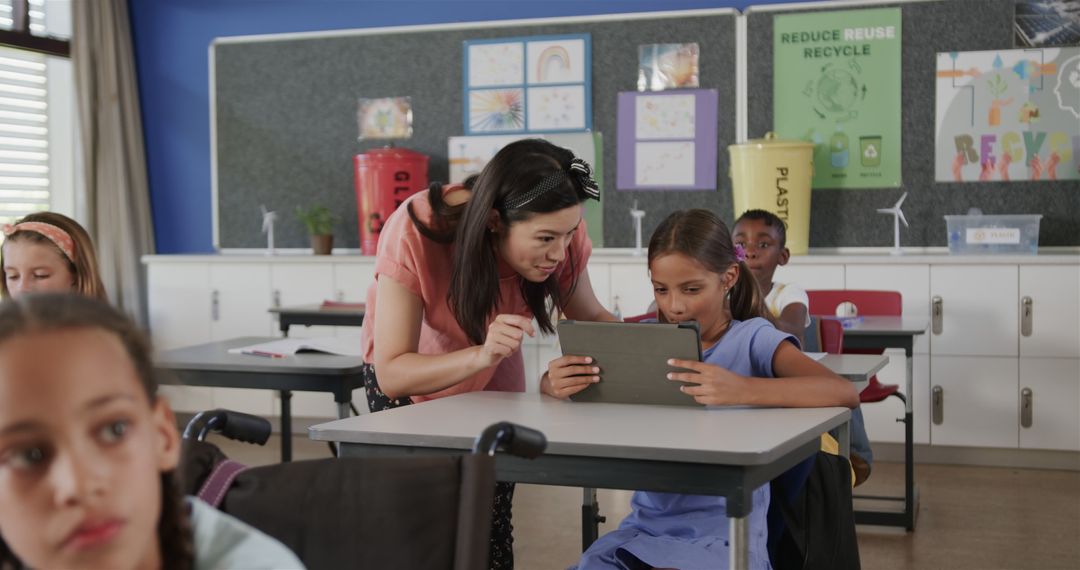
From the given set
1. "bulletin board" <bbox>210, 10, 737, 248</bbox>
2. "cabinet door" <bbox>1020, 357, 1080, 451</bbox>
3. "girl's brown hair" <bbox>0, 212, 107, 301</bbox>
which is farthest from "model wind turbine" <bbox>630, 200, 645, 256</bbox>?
"girl's brown hair" <bbox>0, 212, 107, 301</bbox>

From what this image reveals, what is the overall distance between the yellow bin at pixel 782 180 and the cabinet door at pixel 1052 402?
95 cm

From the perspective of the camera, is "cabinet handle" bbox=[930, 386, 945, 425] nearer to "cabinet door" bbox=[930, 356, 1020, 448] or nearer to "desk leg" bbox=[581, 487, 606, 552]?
"cabinet door" bbox=[930, 356, 1020, 448]

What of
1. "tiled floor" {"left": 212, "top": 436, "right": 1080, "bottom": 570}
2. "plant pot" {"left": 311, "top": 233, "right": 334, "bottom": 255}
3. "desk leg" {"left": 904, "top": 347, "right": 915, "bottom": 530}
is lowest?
"tiled floor" {"left": 212, "top": 436, "right": 1080, "bottom": 570}

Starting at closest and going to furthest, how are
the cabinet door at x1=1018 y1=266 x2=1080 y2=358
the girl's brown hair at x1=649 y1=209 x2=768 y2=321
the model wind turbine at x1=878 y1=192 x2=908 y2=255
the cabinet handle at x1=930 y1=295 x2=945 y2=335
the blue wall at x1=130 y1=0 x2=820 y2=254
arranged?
the girl's brown hair at x1=649 y1=209 x2=768 y2=321
the cabinet door at x1=1018 y1=266 x2=1080 y2=358
the cabinet handle at x1=930 y1=295 x2=945 y2=335
the model wind turbine at x1=878 y1=192 x2=908 y2=255
the blue wall at x1=130 y1=0 x2=820 y2=254

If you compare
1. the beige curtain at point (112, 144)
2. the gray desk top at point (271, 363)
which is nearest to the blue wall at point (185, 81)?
the beige curtain at point (112, 144)

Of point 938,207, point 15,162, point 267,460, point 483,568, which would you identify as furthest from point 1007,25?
point 15,162

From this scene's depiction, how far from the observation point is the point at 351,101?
521 cm

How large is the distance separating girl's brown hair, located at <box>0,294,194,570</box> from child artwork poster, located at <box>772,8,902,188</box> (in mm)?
3979

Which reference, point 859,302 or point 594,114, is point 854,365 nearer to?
point 859,302

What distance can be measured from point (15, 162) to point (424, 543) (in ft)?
15.1

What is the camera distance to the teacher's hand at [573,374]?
1838mm

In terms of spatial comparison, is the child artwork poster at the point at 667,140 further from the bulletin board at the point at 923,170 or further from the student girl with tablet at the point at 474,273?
the student girl with tablet at the point at 474,273

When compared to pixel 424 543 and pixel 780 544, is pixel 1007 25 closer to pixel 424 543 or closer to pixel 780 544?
pixel 780 544

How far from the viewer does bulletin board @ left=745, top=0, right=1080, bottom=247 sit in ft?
14.3
